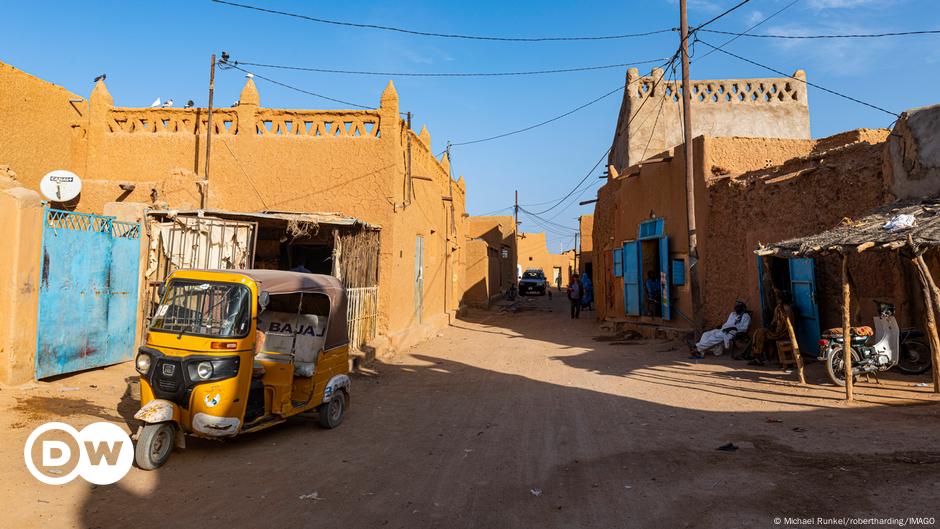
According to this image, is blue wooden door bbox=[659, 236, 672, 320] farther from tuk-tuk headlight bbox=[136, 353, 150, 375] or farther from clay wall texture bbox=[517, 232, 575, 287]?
A: clay wall texture bbox=[517, 232, 575, 287]

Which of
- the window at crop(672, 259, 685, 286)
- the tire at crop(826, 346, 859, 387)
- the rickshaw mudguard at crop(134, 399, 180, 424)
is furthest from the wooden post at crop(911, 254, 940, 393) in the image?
the rickshaw mudguard at crop(134, 399, 180, 424)

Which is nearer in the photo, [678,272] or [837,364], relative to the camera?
[837,364]

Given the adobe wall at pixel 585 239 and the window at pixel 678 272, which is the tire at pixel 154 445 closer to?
the window at pixel 678 272

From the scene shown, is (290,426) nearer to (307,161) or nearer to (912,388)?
(307,161)

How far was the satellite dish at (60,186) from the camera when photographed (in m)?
10.7

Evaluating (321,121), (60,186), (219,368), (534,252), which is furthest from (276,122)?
(534,252)

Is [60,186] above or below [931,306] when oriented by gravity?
above

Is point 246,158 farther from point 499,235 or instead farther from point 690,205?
point 499,235

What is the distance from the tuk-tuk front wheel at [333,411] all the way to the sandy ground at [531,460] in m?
0.15

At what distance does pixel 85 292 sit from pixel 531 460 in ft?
23.3

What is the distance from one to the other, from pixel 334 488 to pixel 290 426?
8.34 feet

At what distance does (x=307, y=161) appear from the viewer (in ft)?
40.2

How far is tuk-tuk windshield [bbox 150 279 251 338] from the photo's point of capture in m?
5.38

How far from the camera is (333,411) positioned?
6699mm
